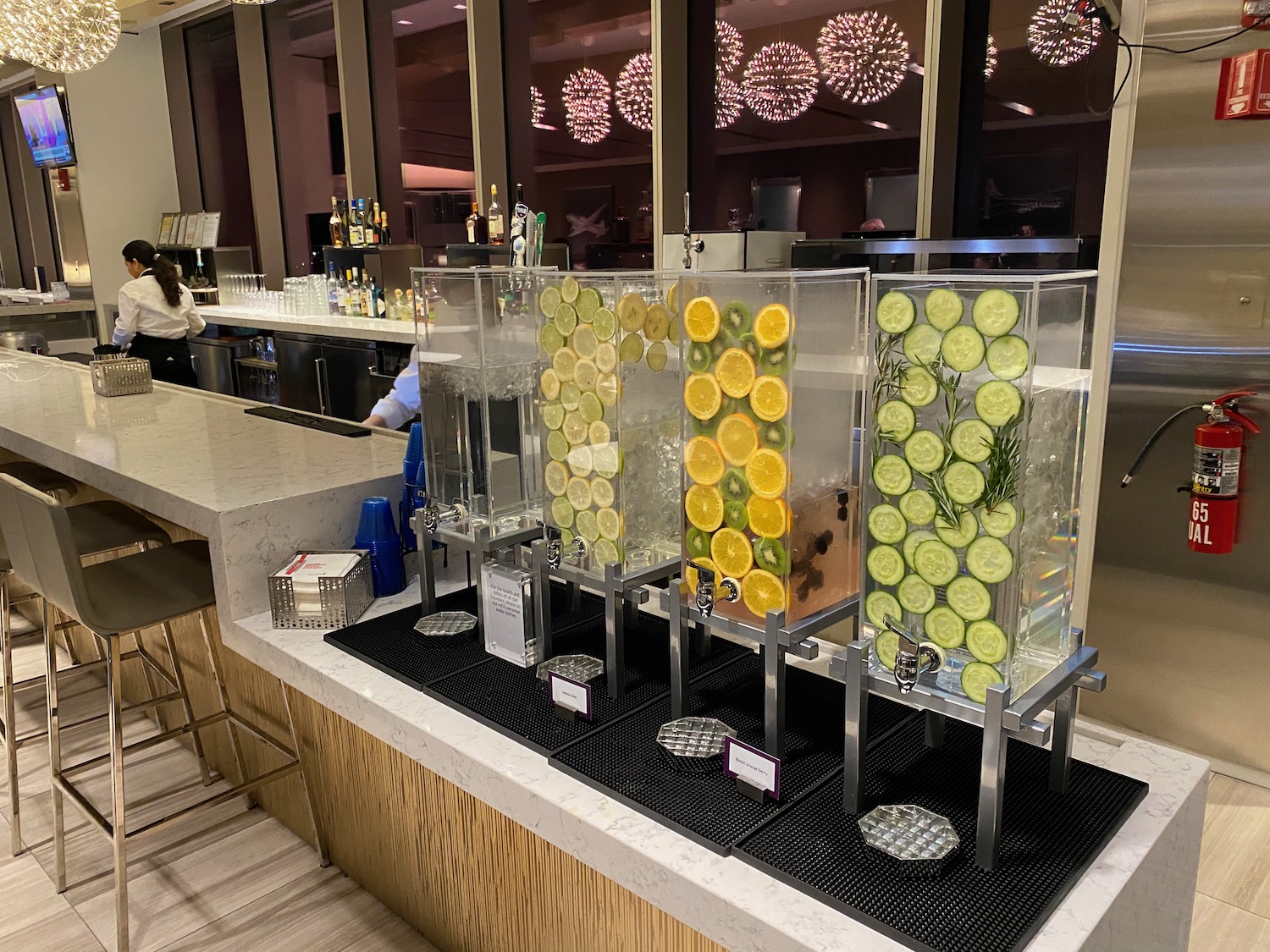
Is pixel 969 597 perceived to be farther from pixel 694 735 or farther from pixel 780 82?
pixel 780 82

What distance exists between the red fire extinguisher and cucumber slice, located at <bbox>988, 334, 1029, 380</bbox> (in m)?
1.86

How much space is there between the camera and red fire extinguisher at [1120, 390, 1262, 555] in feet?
8.36

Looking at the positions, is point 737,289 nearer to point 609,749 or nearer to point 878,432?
point 878,432

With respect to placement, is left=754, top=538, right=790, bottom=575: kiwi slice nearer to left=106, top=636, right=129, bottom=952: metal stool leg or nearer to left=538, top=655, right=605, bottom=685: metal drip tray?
left=538, top=655, right=605, bottom=685: metal drip tray

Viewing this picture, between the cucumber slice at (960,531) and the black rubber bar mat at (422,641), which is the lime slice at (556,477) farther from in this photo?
the cucumber slice at (960,531)

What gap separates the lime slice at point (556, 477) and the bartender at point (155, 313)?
17.4 feet

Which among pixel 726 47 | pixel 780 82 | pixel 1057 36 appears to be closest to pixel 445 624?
pixel 1057 36

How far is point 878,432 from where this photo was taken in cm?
118

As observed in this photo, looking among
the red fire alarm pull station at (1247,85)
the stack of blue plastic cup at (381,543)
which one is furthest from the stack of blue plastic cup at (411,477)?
the red fire alarm pull station at (1247,85)

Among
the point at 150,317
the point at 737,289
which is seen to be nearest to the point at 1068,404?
the point at 737,289

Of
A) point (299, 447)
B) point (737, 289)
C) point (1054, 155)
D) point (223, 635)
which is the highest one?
point (1054, 155)

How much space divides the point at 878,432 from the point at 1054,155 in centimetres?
272

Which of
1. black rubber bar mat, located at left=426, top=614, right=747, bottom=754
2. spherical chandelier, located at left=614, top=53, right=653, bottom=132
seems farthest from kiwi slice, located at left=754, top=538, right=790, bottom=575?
spherical chandelier, located at left=614, top=53, right=653, bottom=132

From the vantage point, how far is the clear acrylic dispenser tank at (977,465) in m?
1.07
